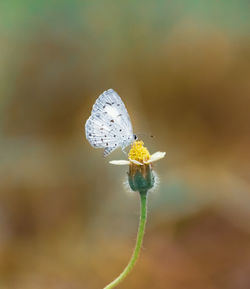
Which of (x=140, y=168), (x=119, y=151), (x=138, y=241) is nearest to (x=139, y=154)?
(x=140, y=168)

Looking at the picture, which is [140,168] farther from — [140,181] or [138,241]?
[138,241]

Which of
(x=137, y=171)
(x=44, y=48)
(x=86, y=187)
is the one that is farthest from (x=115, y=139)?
(x=44, y=48)

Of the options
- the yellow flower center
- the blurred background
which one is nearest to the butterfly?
the yellow flower center

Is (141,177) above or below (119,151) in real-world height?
below

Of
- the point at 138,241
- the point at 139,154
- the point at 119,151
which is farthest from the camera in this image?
the point at 119,151

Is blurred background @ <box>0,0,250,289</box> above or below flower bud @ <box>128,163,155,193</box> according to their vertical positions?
above

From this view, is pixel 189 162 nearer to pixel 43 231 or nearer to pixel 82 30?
pixel 43 231

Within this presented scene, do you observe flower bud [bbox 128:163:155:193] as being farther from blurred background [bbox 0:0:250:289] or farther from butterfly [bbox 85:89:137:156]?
blurred background [bbox 0:0:250:289]
